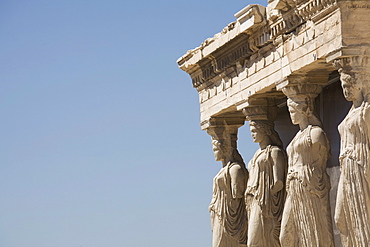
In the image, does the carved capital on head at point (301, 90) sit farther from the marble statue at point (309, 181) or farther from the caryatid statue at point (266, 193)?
the caryatid statue at point (266, 193)

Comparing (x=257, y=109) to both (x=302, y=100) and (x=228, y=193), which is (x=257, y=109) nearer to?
(x=302, y=100)

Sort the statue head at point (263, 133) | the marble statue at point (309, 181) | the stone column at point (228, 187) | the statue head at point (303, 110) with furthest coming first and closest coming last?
the stone column at point (228, 187) < the statue head at point (263, 133) < the statue head at point (303, 110) < the marble statue at point (309, 181)

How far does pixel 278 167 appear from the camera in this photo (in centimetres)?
1616

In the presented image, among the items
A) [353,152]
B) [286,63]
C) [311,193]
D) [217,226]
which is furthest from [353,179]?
[217,226]

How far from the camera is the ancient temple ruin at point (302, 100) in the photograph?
1352cm

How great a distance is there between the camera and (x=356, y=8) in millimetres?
13539

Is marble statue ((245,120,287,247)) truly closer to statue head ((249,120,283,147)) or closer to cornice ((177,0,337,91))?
statue head ((249,120,283,147))

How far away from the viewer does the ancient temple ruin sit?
44.4 ft

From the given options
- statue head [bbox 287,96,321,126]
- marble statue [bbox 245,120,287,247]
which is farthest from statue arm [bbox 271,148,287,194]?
statue head [bbox 287,96,321,126]

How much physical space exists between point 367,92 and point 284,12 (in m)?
2.16

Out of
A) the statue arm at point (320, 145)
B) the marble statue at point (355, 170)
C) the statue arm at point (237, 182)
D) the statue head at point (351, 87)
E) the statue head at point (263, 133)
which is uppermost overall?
the statue head at point (263, 133)

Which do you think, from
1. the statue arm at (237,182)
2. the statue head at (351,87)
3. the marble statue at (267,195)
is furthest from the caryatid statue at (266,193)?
the statue head at (351,87)

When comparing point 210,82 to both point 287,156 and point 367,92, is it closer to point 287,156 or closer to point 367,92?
point 287,156

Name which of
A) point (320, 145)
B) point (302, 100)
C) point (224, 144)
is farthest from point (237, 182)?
point (320, 145)
